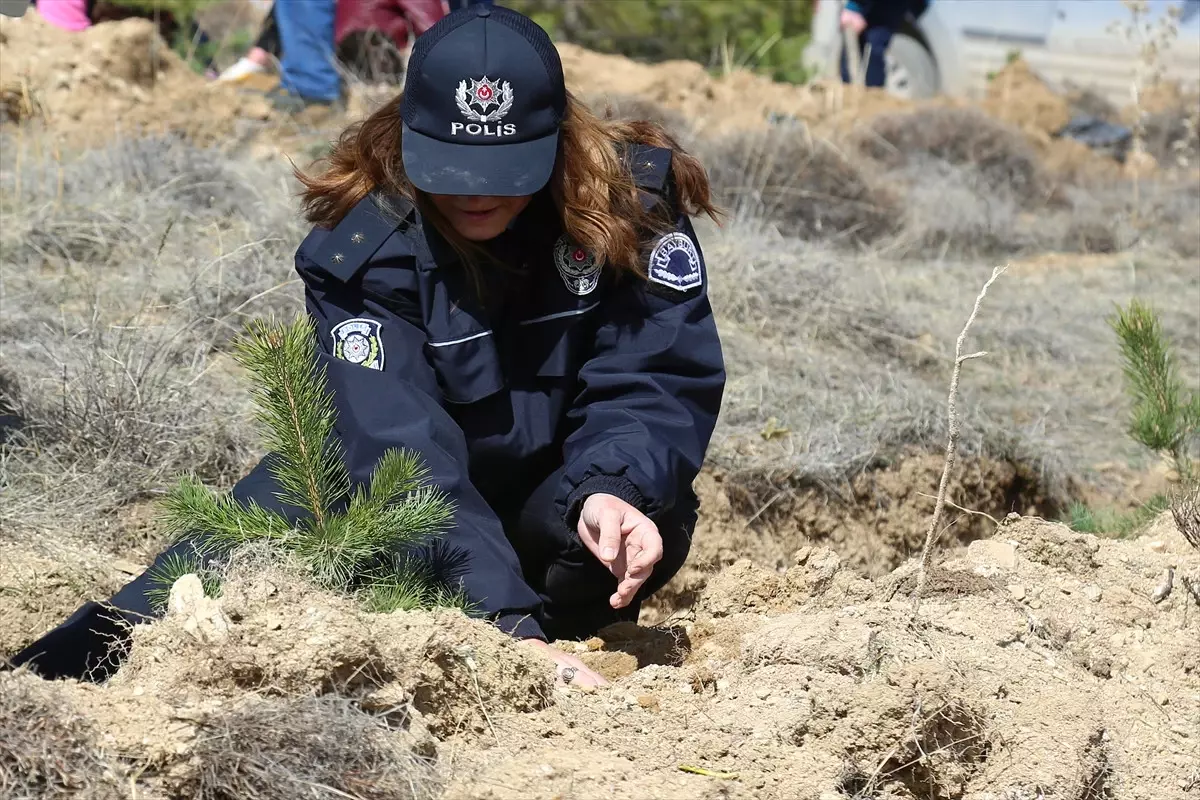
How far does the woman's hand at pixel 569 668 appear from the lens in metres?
2.26

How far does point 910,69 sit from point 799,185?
16.5ft

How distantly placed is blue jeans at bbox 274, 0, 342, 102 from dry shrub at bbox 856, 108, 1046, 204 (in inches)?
117

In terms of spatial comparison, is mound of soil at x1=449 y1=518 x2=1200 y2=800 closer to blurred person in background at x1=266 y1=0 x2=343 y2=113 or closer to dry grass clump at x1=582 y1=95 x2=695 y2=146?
dry grass clump at x1=582 y1=95 x2=695 y2=146

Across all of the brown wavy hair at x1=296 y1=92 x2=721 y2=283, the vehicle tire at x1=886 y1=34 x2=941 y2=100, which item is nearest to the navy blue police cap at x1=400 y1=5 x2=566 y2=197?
the brown wavy hair at x1=296 y1=92 x2=721 y2=283

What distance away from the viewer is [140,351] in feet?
12.1

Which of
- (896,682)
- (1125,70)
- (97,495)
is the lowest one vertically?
(1125,70)

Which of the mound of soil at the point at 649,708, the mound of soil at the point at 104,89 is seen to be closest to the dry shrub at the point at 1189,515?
the mound of soil at the point at 649,708

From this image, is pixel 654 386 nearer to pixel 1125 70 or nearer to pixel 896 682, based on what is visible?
pixel 896 682

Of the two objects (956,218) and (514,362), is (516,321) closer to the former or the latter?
(514,362)

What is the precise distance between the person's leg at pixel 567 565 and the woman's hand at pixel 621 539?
0.93 feet

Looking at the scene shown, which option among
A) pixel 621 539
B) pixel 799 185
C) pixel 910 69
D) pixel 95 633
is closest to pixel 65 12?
pixel 799 185

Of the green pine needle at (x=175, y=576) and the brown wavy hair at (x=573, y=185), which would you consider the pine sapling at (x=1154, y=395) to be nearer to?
the brown wavy hair at (x=573, y=185)

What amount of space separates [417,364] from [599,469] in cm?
41

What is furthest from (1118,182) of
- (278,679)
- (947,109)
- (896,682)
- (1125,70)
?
(278,679)
